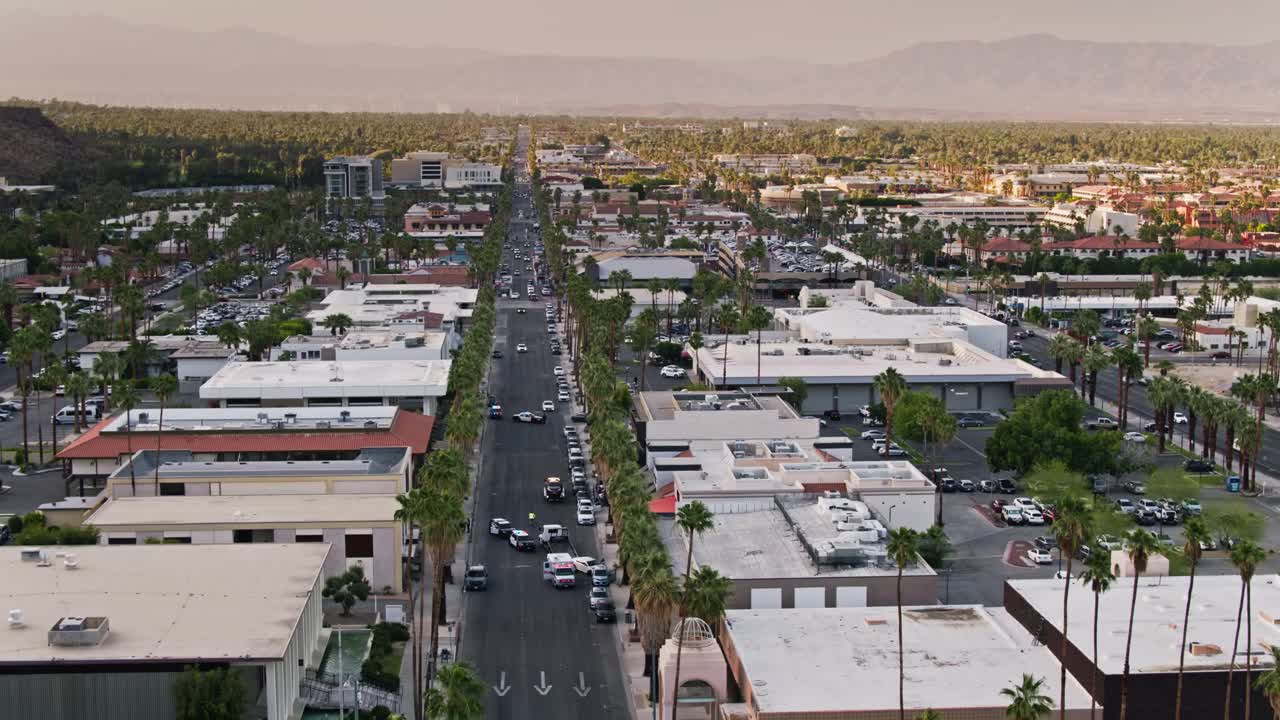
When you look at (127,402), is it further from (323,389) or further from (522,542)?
(522,542)

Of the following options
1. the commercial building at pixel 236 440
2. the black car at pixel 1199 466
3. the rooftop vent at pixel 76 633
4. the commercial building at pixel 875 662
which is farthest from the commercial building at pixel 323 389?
the rooftop vent at pixel 76 633

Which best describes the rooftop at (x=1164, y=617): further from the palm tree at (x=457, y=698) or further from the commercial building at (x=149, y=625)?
the commercial building at (x=149, y=625)

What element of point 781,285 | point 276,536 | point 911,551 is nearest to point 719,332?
point 781,285

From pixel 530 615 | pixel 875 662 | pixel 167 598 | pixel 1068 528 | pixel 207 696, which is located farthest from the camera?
pixel 530 615

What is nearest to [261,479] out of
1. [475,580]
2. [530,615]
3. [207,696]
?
[475,580]

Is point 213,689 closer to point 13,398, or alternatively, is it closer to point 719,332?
point 13,398

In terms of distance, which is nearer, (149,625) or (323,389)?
(149,625)
